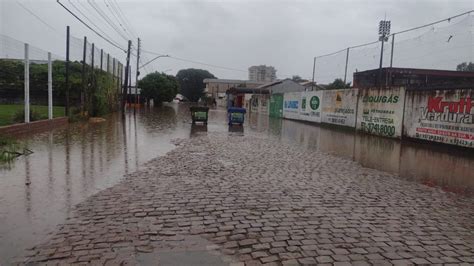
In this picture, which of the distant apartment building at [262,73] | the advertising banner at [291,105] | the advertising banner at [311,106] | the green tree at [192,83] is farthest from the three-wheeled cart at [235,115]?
the distant apartment building at [262,73]

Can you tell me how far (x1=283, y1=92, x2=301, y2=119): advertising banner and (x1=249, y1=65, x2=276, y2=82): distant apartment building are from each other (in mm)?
95408

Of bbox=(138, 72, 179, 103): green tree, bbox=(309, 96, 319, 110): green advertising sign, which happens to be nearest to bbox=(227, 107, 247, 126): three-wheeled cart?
bbox=(309, 96, 319, 110): green advertising sign

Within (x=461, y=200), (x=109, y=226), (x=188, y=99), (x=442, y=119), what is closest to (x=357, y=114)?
(x=442, y=119)

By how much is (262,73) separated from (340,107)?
4374 inches

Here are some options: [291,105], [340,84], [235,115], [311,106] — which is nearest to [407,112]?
[235,115]

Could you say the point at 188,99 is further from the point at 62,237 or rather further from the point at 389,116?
the point at 62,237

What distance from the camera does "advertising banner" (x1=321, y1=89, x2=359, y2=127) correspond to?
73.2 ft

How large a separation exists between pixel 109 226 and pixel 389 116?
631 inches

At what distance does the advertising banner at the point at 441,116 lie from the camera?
13211 millimetres

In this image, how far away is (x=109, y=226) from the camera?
489 cm

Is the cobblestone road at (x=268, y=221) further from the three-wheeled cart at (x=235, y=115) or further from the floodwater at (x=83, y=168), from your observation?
the three-wheeled cart at (x=235, y=115)

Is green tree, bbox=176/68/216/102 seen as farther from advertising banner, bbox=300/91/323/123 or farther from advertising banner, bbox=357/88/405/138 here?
advertising banner, bbox=357/88/405/138

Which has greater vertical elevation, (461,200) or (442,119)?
(442,119)

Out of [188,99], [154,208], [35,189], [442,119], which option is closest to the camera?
[154,208]
